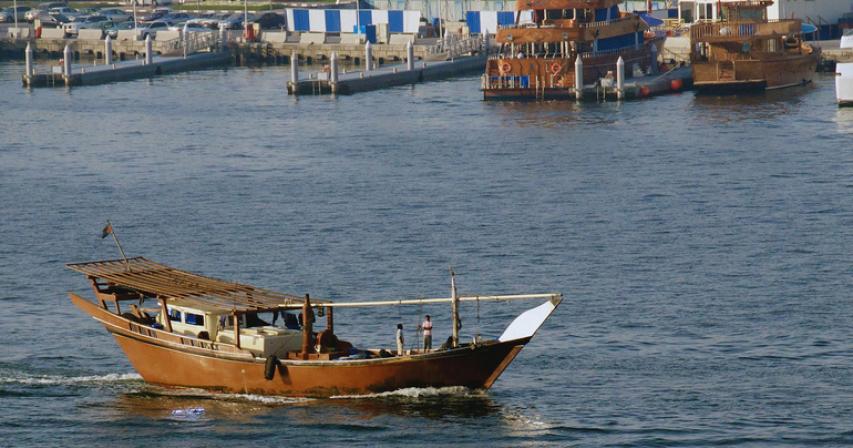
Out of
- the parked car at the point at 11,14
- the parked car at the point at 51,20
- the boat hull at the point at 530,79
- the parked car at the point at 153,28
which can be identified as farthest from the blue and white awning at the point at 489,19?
the parked car at the point at 11,14

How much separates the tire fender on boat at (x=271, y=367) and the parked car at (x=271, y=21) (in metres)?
114

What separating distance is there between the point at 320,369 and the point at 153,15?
123827 mm

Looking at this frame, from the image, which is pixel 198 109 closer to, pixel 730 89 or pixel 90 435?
pixel 730 89

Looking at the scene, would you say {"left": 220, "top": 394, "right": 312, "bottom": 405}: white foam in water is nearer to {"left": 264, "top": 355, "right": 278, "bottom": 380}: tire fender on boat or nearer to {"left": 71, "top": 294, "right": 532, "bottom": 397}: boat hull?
{"left": 71, "top": 294, "right": 532, "bottom": 397}: boat hull

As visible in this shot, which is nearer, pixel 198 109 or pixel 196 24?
pixel 198 109

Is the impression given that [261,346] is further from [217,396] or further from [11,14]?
[11,14]

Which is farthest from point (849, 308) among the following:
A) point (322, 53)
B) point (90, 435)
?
point (322, 53)

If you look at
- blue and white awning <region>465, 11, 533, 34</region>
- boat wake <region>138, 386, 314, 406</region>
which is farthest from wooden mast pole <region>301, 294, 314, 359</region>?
blue and white awning <region>465, 11, 533, 34</region>

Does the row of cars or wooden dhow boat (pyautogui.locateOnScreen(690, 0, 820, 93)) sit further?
the row of cars

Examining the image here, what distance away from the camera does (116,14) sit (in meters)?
172

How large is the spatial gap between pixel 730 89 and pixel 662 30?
55.1 feet

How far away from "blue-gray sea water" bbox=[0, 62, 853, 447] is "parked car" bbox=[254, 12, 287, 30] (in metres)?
35.9

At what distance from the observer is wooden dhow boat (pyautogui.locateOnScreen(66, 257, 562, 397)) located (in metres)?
49.4

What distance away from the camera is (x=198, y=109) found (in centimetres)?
12131
